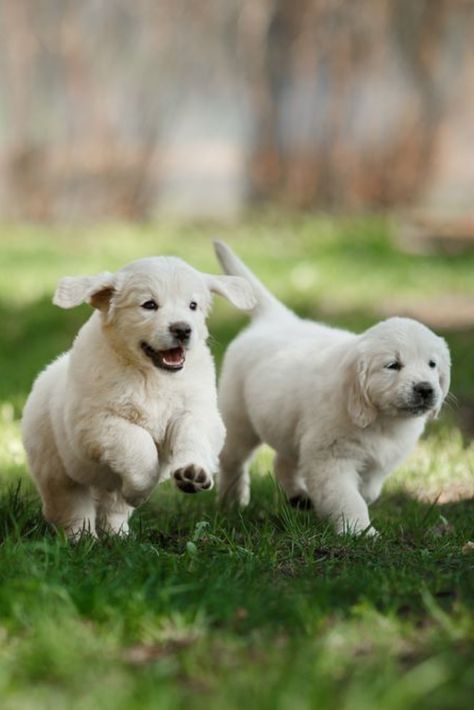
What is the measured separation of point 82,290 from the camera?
4547 millimetres

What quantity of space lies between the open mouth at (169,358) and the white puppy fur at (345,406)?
83 cm

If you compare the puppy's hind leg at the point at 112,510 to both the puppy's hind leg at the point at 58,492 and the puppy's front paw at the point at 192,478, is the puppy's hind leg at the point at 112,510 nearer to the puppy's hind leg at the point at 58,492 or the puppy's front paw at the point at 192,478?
the puppy's hind leg at the point at 58,492

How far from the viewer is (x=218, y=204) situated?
16.5m

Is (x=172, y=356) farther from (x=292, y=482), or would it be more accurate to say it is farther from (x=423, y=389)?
(x=292, y=482)

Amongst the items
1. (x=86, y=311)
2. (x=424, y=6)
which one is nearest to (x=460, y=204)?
(x=424, y=6)

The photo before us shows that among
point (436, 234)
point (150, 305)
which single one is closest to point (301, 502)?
point (150, 305)

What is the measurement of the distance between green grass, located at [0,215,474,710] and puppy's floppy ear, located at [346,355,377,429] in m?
0.39

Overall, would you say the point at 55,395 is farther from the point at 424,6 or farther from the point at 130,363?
the point at 424,6

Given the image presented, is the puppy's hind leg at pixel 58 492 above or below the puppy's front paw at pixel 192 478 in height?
below

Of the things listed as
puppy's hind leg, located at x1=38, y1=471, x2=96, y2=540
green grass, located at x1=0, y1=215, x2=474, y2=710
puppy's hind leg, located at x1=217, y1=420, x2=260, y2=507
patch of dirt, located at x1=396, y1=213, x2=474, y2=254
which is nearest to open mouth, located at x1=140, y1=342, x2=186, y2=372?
green grass, located at x1=0, y1=215, x2=474, y2=710

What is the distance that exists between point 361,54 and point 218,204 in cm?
286

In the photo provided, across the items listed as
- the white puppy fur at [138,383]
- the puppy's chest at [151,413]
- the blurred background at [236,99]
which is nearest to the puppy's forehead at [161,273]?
the white puppy fur at [138,383]

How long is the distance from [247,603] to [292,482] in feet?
8.19

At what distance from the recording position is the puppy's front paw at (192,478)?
4.14 meters
